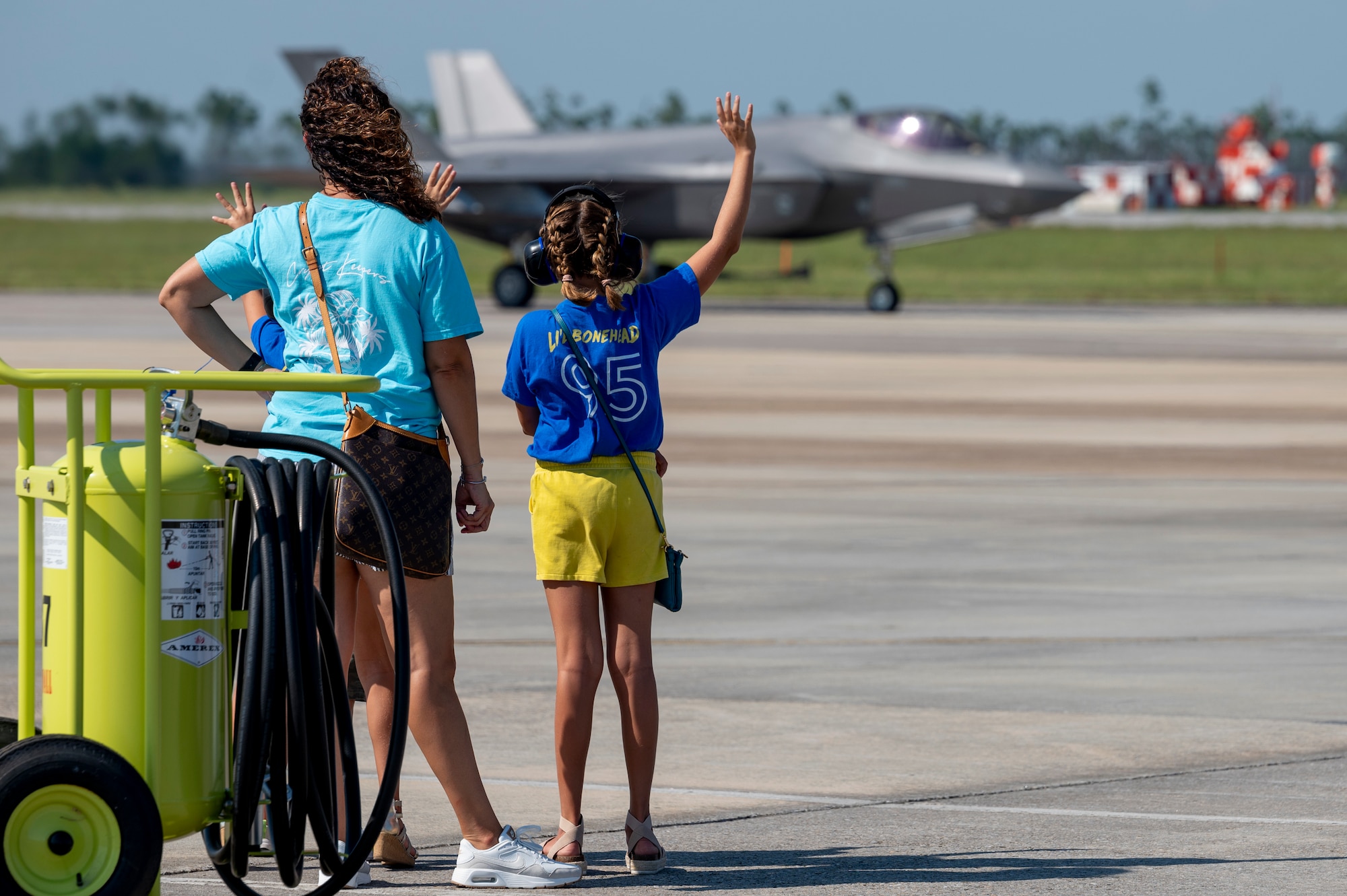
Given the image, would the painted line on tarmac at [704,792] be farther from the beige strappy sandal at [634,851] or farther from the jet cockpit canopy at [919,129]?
the jet cockpit canopy at [919,129]

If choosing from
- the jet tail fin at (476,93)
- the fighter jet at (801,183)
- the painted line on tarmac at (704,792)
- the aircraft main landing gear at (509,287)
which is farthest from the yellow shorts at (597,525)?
the jet tail fin at (476,93)

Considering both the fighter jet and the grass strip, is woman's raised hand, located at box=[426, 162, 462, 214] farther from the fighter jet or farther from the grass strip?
the grass strip

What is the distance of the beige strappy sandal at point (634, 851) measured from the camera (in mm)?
5055

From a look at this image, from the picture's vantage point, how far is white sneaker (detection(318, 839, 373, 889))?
477cm

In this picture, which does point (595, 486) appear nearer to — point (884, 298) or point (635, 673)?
point (635, 673)

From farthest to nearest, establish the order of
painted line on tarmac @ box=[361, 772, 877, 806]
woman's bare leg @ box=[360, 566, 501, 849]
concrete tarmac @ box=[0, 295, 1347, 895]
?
painted line on tarmac @ box=[361, 772, 877, 806] → concrete tarmac @ box=[0, 295, 1347, 895] → woman's bare leg @ box=[360, 566, 501, 849]

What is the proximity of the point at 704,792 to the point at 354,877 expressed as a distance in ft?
4.60

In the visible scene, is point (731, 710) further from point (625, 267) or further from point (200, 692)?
point (200, 692)

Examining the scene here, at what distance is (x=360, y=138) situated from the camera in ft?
15.8

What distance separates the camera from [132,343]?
28531 mm

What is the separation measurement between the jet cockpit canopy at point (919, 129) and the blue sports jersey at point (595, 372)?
35464 millimetres

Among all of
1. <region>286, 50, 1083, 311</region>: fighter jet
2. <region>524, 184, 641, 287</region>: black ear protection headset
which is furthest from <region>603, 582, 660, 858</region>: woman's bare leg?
<region>286, 50, 1083, 311</region>: fighter jet

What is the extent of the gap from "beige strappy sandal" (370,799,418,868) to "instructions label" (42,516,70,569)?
3.87 ft

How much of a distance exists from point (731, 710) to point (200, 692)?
304cm
